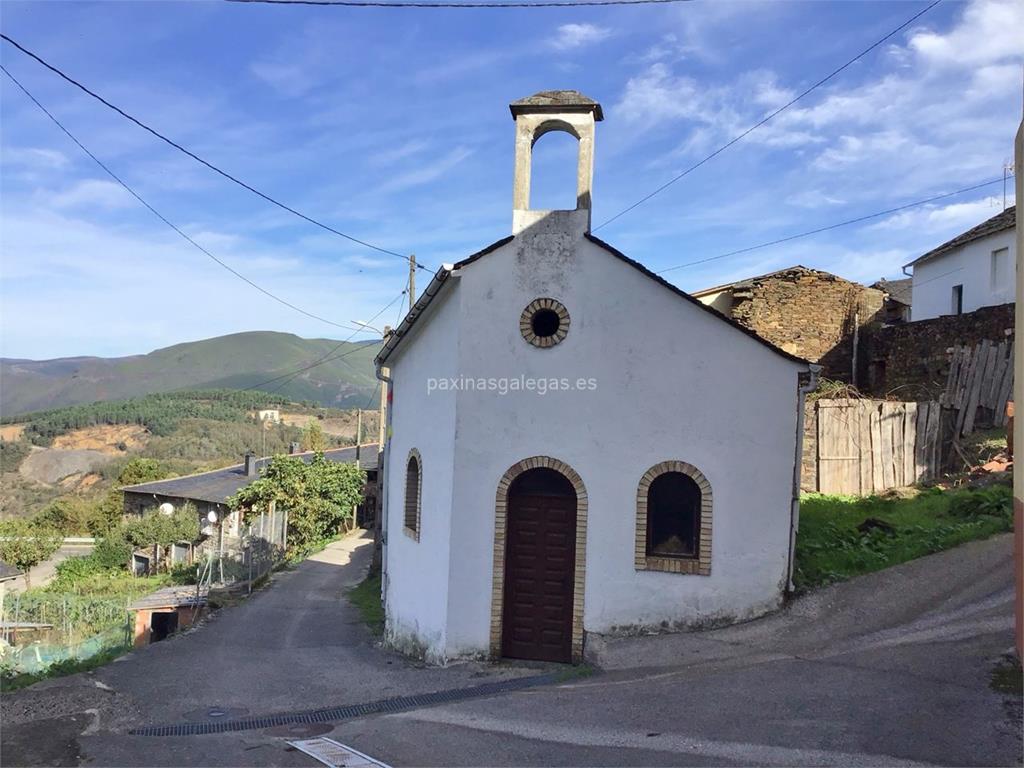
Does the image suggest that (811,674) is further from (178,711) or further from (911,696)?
(178,711)

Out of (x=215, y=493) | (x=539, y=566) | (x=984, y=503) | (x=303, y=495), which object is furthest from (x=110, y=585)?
(x=984, y=503)

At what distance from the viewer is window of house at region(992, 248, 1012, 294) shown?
2047 cm

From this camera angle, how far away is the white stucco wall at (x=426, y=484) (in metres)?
9.58

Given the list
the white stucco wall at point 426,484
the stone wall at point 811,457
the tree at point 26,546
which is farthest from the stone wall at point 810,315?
the tree at point 26,546

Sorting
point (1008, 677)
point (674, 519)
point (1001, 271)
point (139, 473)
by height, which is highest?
point (1001, 271)

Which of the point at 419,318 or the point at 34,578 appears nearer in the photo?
the point at 419,318

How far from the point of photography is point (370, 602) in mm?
16422

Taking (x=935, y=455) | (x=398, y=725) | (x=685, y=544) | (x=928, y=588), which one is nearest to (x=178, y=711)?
(x=398, y=725)

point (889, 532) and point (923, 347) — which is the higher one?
point (923, 347)

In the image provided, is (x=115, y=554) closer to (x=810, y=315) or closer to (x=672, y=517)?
(x=810, y=315)

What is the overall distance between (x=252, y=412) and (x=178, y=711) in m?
113

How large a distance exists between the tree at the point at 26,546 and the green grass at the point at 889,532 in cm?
3666

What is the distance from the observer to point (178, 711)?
810cm

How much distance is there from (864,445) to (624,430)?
7.68m
